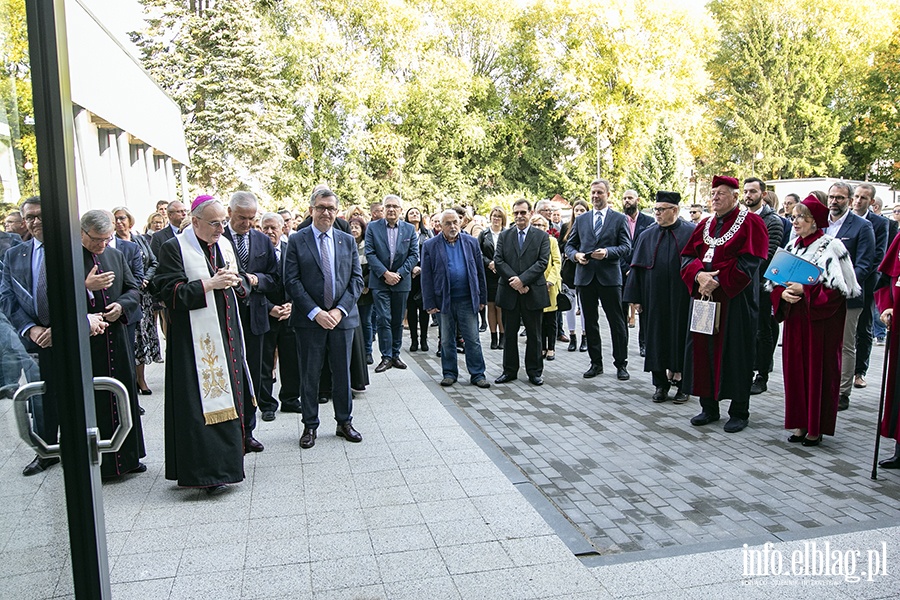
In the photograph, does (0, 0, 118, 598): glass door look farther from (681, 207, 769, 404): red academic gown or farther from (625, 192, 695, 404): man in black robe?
(625, 192, 695, 404): man in black robe

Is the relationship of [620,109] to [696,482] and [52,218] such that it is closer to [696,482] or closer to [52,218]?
[696,482]

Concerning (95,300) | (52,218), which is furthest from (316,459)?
(52,218)

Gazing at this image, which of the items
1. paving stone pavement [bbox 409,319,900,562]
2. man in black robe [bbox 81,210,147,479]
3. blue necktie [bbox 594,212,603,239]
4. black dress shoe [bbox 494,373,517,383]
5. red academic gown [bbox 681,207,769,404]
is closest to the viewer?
paving stone pavement [bbox 409,319,900,562]

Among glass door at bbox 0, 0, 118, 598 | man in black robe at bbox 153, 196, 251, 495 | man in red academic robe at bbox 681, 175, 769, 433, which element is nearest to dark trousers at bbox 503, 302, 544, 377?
man in red academic robe at bbox 681, 175, 769, 433

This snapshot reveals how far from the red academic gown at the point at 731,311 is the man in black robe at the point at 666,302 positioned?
27.4 inches

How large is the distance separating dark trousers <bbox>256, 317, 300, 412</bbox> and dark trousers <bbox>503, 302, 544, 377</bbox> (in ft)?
8.34

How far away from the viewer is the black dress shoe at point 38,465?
1.78 meters

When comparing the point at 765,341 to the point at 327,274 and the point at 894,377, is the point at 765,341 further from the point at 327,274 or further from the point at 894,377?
Result: the point at 327,274

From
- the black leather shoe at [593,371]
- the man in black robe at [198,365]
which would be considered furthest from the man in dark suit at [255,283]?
the black leather shoe at [593,371]

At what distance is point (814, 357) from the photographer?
5.85 m

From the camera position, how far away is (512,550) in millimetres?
4074

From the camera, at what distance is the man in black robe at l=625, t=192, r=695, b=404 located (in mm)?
7523

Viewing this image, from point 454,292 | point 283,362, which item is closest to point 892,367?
point 454,292

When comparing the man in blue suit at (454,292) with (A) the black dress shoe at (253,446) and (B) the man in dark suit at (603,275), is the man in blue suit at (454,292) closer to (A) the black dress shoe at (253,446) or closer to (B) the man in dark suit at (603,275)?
(B) the man in dark suit at (603,275)
